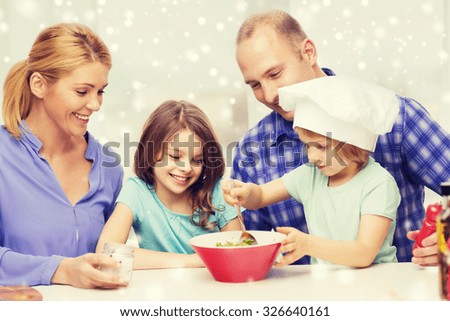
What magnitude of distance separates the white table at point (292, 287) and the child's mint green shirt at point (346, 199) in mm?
106

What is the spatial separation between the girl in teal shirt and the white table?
0.92 feet

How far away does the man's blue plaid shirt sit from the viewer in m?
1.42

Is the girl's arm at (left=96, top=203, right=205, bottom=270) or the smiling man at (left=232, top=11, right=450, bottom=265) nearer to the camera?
the girl's arm at (left=96, top=203, right=205, bottom=270)

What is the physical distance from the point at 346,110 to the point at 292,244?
28 centimetres

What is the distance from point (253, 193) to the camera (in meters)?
1.22

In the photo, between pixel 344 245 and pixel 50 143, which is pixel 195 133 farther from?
pixel 344 245

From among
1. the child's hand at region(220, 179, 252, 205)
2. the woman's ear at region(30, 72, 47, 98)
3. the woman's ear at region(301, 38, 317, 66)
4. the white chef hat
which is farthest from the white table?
the woman's ear at region(301, 38, 317, 66)

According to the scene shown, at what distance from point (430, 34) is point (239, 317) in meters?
1.04

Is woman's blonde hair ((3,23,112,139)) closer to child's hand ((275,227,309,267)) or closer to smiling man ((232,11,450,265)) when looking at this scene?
smiling man ((232,11,450,265))

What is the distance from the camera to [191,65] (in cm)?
163

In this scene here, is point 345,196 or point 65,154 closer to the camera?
point 345,196

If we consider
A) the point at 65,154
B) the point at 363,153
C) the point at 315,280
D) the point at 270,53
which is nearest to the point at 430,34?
the point at 270,53

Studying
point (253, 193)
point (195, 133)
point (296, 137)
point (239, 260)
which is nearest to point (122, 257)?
point (239, 260)

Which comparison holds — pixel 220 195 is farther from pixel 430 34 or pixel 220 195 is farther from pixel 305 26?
pixel 430 34
